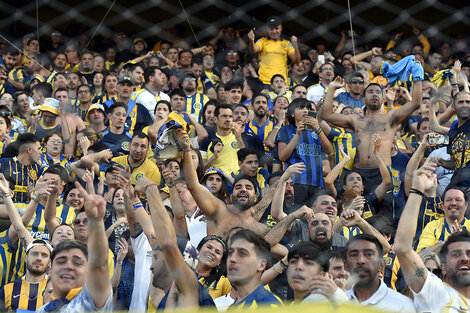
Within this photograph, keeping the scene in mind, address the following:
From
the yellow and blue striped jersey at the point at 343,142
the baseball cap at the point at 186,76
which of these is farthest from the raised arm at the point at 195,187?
the baseball cap at the point at 186,76

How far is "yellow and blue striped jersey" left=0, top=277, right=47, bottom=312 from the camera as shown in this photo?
177 inches

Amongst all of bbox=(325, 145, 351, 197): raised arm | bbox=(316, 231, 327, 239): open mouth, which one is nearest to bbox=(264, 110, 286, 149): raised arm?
bbox=(325, 145, 351, 197): raised arm

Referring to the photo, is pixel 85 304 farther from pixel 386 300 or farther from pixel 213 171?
pixel 213 171

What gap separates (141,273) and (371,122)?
8.65 feet

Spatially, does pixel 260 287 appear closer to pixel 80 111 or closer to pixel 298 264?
pixel 298 264

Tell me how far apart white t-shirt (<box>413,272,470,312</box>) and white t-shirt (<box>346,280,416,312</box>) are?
0.08m

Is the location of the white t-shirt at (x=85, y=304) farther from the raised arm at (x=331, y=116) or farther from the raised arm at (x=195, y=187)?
the raised arm at (x=331, y=116)

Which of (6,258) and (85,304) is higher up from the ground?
(6,258)

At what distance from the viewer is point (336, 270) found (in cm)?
410

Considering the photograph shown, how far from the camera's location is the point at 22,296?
4547mm

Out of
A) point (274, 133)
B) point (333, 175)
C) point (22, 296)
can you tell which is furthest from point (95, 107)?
point (22, 296)

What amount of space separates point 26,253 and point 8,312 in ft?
1.38

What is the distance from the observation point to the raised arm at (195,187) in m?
4.16

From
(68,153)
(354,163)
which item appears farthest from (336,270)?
(68,153)
